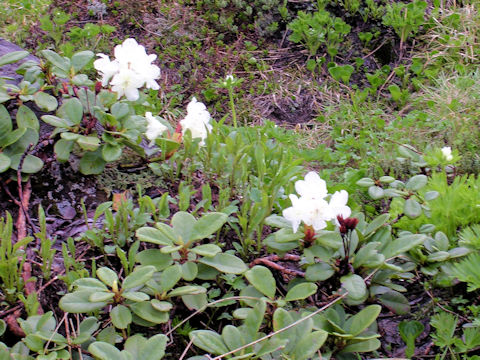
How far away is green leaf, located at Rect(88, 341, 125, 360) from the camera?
1.41 m

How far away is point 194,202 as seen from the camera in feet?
7.52

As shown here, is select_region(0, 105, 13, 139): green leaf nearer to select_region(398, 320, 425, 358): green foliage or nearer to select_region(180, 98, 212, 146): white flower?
select_region(180, 98, 212, 146): white flower

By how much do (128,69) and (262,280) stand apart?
3.65ft

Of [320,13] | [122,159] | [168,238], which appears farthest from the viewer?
[320,13]

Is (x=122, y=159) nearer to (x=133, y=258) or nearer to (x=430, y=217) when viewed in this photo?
(x=133, y=258)

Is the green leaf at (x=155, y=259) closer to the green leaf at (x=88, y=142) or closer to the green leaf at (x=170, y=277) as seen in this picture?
the green leaf at (x=170, y=277)

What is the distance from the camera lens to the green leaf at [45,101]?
2.17m

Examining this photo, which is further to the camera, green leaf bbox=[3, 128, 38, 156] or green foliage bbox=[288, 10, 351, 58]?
green foliage bbox=[288, 10, 351, 58]

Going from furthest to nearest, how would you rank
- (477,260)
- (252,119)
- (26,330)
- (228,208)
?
1. (252,119)
2. (228,208)
3. (477,260)
4. (26,330)

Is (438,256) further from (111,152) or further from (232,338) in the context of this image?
(111,152)

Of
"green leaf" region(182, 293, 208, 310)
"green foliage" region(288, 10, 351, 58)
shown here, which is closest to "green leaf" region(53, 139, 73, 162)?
"green leaf" region(182, 293, 208, 310)

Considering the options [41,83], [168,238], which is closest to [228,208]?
[168,238]

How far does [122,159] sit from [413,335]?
152 cm

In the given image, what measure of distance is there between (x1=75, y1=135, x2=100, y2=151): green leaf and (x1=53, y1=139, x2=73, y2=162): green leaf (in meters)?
0.08
